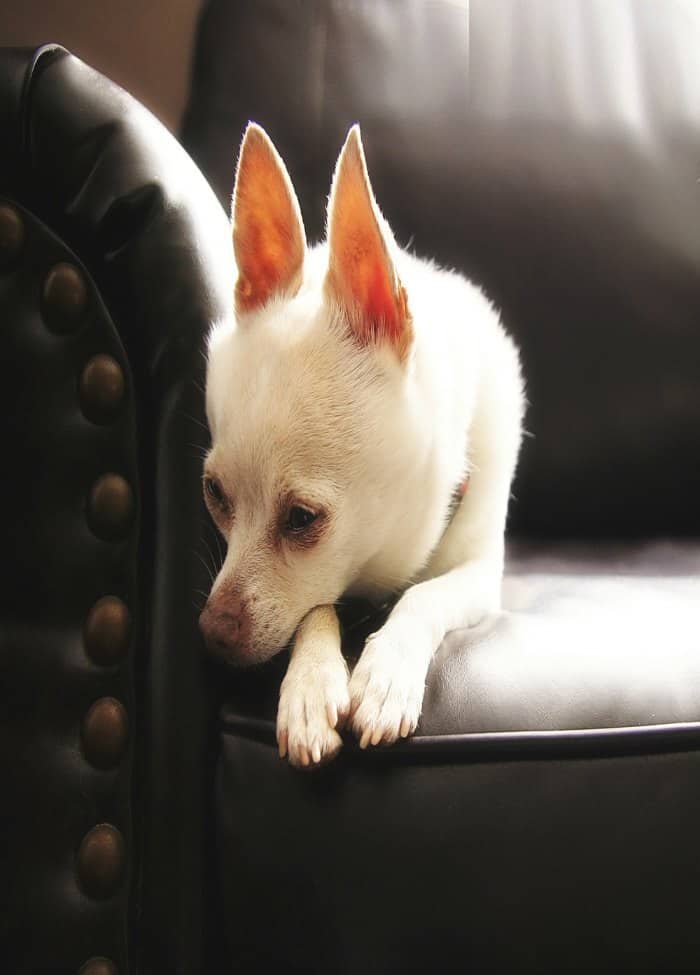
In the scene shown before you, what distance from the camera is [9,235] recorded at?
0.74 m

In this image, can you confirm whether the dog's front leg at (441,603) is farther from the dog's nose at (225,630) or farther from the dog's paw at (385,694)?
the dog's nose at (225,630)

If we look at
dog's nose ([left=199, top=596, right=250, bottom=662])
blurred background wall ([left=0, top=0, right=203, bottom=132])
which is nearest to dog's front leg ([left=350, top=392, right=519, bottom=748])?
dog's nose ([left=199, top=596, right=250, bottom=662])

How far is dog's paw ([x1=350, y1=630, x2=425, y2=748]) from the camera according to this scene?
0.68 m

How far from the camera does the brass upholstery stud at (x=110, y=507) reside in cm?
76

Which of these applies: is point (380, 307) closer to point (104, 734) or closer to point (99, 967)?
point (104, 734)

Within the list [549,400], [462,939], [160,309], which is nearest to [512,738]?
[462,939]

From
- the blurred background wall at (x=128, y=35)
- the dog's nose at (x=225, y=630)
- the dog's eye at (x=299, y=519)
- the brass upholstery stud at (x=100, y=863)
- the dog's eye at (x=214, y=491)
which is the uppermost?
the blurred background wall at (x=128, y=35)

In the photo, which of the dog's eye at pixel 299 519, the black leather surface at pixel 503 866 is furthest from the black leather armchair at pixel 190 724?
the dog's eye at pixel 299 519

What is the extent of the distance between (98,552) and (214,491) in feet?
0.59

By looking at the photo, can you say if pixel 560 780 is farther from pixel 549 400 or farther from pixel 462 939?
pixel 549 400

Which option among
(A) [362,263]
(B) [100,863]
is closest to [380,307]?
(A) [362,263]

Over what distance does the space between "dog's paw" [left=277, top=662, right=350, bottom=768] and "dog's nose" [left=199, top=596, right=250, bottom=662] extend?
0.05 metres

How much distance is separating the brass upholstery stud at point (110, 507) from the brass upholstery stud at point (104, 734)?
0.14 meters

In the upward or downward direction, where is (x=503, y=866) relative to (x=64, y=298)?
downward
